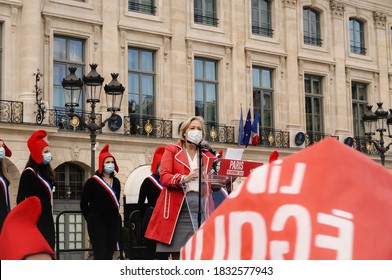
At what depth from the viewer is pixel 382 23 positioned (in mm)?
29562

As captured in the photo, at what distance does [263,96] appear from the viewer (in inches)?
1013

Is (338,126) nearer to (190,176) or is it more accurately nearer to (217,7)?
(217,7)

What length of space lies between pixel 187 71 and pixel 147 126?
2.30 metres

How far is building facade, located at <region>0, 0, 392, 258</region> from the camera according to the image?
20.6m

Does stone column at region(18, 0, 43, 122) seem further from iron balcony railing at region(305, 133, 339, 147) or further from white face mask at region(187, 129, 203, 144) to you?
white face mask at region(187, 129, 203, 144)

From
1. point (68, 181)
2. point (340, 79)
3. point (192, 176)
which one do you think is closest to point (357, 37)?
point (340, 79)

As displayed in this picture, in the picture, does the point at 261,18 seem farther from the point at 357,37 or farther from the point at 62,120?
the point at 62,120

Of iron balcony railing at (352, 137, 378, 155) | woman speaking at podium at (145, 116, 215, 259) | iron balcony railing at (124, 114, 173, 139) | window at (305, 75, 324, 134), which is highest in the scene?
window at (305, 75, 324, 134)

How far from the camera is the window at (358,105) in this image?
28438 mm

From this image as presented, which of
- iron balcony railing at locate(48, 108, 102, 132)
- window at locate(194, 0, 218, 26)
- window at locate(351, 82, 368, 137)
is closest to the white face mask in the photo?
iron balcony railing at locate(48, 108, 102, 132)

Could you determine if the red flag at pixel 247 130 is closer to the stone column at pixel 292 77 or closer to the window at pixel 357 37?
the stone column at pixel 292 77

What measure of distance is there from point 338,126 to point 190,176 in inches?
853

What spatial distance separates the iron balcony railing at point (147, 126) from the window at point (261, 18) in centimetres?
497

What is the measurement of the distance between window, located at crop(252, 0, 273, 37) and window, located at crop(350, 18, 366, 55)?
3.90 metres
